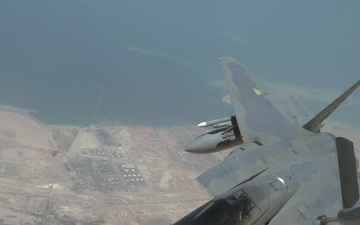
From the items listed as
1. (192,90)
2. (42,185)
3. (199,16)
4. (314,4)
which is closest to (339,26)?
(314,4)

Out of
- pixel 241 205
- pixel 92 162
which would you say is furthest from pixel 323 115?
pixel 92 162

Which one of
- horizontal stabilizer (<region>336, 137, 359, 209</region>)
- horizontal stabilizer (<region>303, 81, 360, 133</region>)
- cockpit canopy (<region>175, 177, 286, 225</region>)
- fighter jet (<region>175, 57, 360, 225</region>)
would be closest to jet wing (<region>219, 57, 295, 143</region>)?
fighter jet (<region>175, 57, 360, 225</region>)

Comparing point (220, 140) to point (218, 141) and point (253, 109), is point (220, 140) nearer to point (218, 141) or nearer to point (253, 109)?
point (218, 141)

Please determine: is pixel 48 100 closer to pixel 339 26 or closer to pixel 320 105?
pixel 320 105

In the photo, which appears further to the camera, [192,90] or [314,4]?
[314,4]

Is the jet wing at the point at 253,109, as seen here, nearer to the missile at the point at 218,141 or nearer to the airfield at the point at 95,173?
the missile at the point at 218,141

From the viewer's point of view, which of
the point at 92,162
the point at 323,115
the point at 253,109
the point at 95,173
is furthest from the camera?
the point at 92,162

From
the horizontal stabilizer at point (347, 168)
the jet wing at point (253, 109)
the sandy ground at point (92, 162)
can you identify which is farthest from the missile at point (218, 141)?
→ the sandy ground at point (92, 162)

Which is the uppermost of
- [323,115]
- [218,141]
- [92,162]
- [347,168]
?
[323,115]
